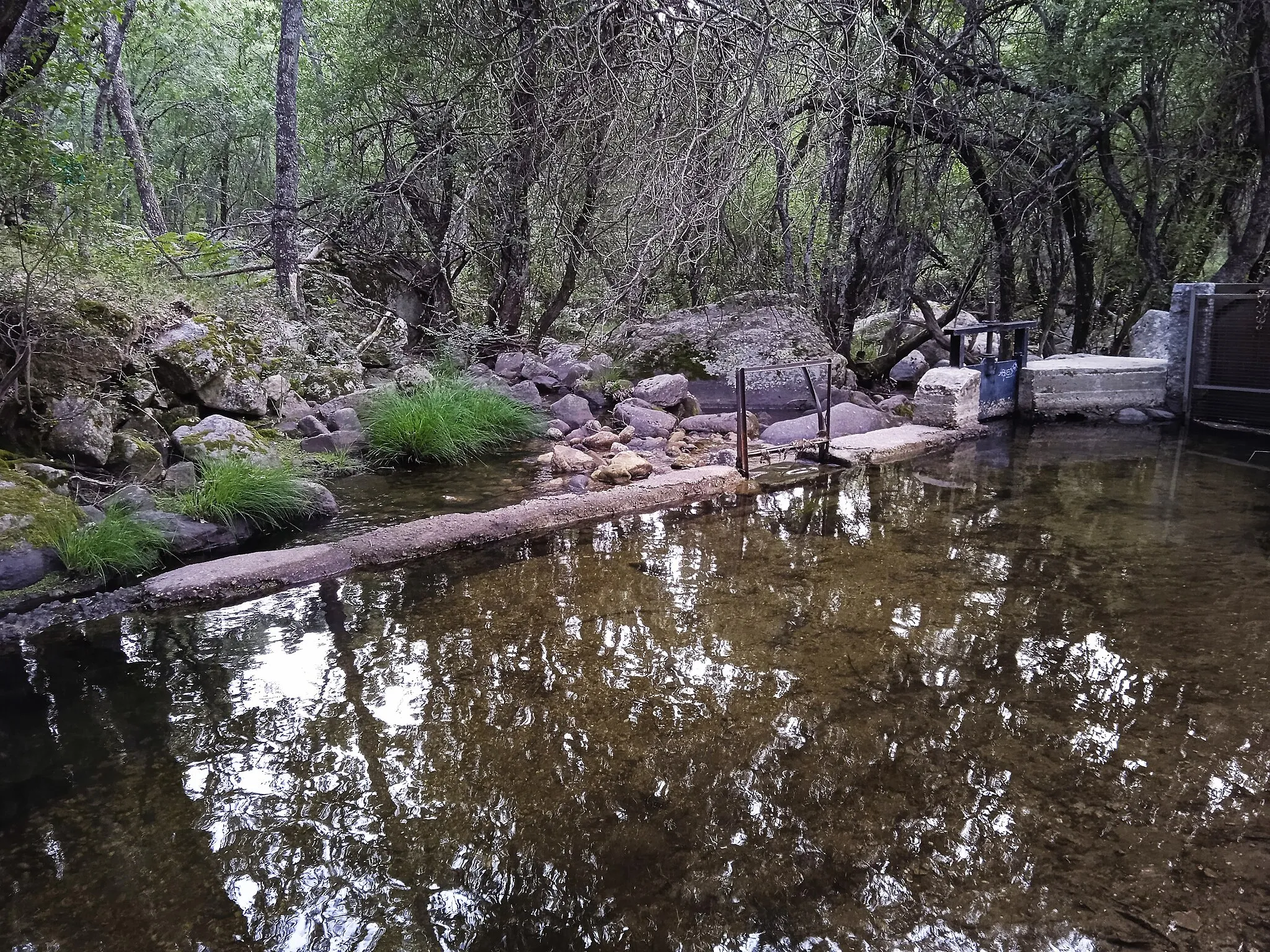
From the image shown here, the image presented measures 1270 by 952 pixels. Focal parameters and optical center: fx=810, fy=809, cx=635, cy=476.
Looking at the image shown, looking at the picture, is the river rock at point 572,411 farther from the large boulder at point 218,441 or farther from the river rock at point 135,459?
the river rock at point 135,459

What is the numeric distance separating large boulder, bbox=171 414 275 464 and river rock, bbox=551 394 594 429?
11.2 feet

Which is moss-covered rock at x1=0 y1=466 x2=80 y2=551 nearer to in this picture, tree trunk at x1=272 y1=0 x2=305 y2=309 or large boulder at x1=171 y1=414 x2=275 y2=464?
large boulder at x1=171 y1=414 x2=275 y2=464

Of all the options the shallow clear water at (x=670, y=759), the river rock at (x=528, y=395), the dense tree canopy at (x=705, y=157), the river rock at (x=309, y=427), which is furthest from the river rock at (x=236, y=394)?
the shallow clear water at (x=670, y=759)

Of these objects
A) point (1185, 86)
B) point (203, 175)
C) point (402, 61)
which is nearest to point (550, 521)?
point (402, 61)

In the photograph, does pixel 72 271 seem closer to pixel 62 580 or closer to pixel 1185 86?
pixel 62 580

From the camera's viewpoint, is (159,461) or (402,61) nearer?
(159,461)

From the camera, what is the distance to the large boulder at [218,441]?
6.19 m

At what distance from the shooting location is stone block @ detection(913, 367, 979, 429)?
26.5 ft

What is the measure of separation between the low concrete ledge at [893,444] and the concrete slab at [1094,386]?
1.39m

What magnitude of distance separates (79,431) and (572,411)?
473cm

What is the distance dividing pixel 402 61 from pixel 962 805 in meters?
7.66

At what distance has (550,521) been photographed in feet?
18.6

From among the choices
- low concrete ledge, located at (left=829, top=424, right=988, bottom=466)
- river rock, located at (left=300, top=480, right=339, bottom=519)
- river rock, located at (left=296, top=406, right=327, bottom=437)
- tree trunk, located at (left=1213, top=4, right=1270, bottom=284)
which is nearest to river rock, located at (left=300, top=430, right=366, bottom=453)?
river rock, located at (left=296, top=406, right=327, bottom=437)

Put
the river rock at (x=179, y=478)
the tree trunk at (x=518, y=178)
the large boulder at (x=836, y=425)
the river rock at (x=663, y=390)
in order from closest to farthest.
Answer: the tree trunk at (x=518, y=178), the river rock at (x=179, y=478), the large boulder at (x=836, y=425), the river rock at (x=663, y=390)
